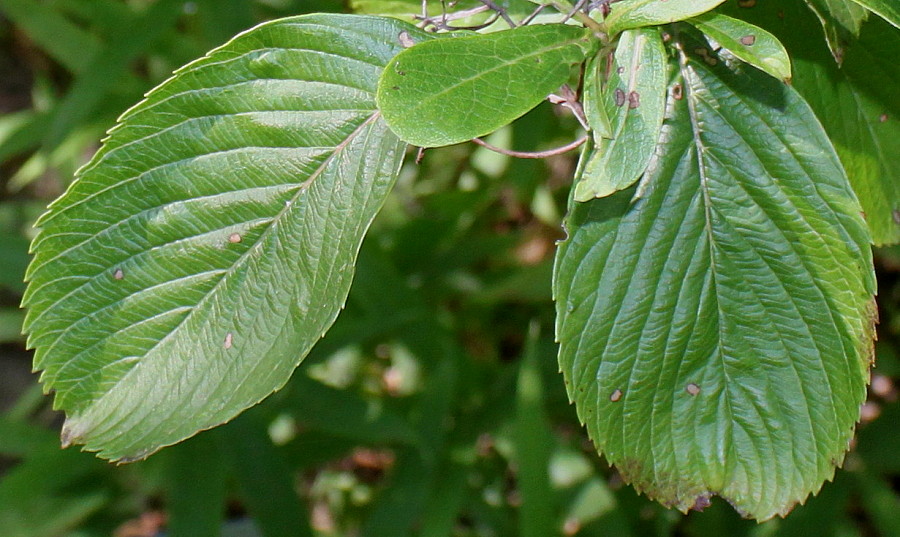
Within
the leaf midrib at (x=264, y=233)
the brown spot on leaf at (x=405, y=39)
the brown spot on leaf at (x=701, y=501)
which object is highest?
the brown spot on leaf at (x=405, y=39)

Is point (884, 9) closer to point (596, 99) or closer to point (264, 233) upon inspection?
point (596, 99)

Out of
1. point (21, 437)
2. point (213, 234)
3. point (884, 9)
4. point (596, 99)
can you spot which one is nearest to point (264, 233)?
point (213, 234)

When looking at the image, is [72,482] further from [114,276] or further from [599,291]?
[599,291]

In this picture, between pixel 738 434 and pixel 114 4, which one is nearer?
pixel 738 434

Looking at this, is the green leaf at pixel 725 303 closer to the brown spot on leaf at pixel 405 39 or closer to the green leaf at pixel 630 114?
the green leaf at pixel 630 114

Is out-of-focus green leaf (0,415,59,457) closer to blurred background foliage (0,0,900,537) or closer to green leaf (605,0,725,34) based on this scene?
blurred background foliage (0,0,900,537)

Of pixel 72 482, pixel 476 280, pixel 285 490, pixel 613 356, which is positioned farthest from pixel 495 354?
pixel 613 356

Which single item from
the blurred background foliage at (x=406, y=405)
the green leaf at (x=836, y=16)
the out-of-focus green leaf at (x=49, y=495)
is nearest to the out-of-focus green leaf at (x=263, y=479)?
the blurred background foliage at (x=406, y=405)
